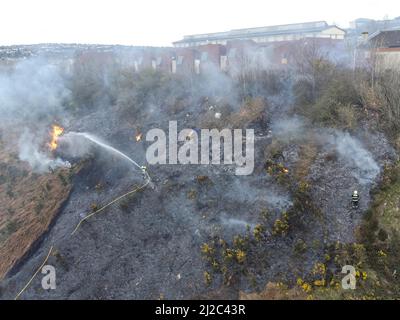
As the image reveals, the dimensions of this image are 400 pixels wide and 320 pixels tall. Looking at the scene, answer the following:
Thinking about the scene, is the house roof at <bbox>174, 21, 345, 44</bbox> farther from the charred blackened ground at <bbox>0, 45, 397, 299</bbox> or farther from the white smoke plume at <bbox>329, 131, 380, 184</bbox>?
the white smoke plume at <bbox>329, 131, 380, 184</bbox>

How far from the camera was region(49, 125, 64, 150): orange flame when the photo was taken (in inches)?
748

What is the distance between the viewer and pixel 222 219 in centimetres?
1151

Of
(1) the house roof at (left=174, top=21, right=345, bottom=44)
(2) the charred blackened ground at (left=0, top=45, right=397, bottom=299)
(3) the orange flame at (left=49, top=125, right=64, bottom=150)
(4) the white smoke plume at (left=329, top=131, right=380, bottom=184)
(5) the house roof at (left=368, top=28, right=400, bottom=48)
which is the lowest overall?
(2) the charred blackened ground at (left=0, top=45, right=397, bottom=299)

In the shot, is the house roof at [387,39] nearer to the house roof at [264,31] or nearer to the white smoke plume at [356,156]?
the white smoke plume at [356,156]

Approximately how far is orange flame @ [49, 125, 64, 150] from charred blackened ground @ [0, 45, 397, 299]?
2.80 m

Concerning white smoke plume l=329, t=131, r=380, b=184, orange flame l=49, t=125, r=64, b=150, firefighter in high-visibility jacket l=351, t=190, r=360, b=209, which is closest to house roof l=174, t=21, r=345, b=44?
white smoke plume l=329, t=131, r=380, b=184

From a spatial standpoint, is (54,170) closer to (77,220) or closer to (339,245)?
(77,220)

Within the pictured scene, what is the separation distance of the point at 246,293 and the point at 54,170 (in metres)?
11.9

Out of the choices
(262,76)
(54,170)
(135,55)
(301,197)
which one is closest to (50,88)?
(135,55)

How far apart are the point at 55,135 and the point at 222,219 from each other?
13.5 m

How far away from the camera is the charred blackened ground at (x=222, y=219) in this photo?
9.89m

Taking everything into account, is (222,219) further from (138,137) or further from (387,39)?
(387,39)

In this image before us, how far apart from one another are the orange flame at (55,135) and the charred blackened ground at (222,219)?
280 centimetres

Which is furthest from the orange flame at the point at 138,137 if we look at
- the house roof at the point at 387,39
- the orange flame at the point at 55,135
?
the house roof at the point at 387,39
